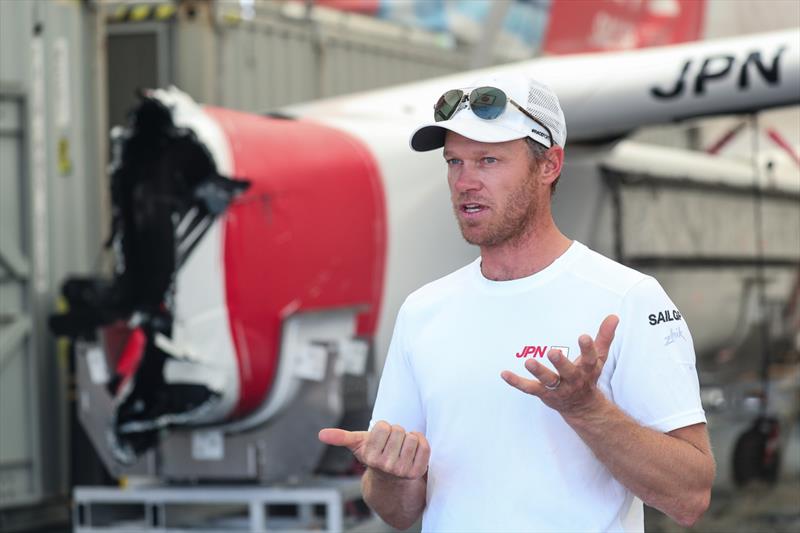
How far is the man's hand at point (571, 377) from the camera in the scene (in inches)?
81.2

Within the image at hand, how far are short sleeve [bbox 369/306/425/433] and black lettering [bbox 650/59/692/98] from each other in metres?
4.14

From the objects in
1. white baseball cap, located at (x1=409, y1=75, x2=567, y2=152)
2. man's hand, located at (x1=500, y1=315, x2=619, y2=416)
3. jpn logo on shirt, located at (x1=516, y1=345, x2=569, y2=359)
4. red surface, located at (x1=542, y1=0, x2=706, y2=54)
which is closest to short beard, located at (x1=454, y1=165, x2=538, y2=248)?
white baseball cap, located at (x1=409, y1=75, x2=567, y2=152)

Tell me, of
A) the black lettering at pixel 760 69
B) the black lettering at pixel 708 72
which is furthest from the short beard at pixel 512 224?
the black lettering at pixel 708 72

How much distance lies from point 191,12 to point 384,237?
2947 mm

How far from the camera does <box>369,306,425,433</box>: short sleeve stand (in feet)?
8.61

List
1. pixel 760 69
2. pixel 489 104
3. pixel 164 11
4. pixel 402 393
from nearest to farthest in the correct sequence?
1. pixel 489 104
2. pixel 402 393
3. pixel 760 69
4. pixel 164 11

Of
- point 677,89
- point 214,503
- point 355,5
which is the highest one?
point 355,5

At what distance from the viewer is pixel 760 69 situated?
6.13 m

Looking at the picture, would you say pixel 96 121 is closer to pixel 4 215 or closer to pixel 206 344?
pixel 4 215

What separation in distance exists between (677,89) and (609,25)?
8.62 ft

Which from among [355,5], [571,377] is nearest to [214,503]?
[571,377]

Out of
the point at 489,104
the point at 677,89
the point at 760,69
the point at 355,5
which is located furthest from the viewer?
the point at 355,5

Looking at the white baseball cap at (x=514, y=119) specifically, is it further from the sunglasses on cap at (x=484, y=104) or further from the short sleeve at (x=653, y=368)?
the short sleeve at (x=653, y=368)

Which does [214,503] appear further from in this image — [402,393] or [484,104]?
[484,104]
